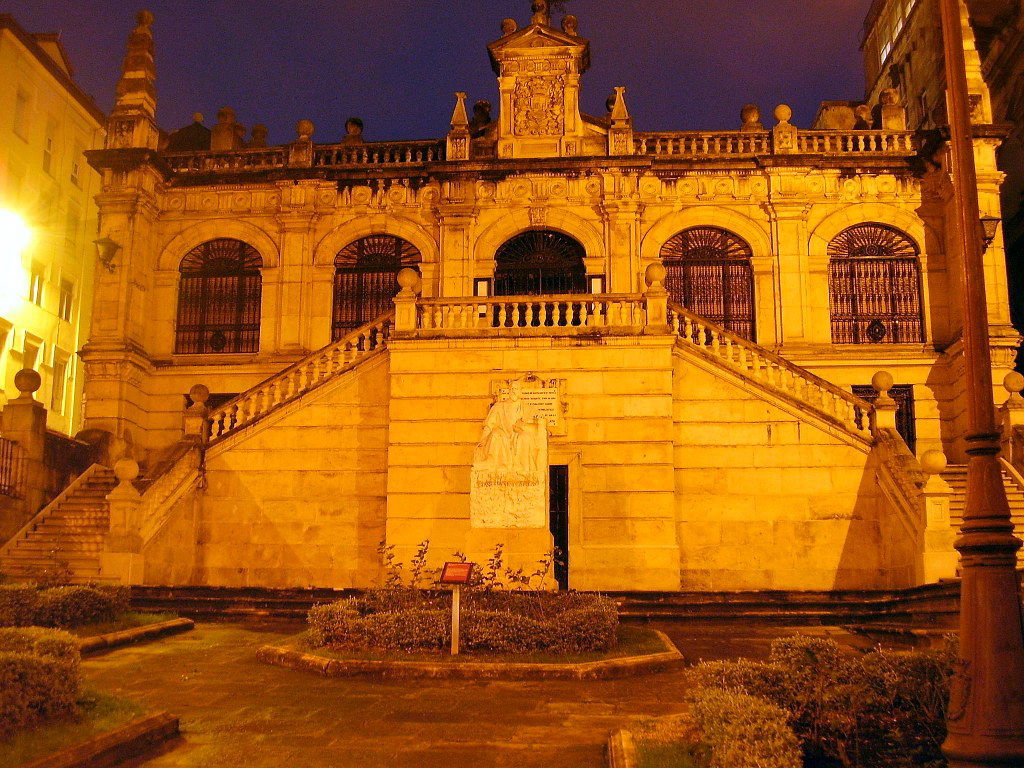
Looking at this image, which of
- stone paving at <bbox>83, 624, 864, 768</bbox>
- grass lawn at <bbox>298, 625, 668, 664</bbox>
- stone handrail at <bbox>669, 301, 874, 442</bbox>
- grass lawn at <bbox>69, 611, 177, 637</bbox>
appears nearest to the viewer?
stone paving at <bbox>83, 624, 864, 768</bbox>

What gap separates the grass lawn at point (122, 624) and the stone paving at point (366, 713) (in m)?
0.57

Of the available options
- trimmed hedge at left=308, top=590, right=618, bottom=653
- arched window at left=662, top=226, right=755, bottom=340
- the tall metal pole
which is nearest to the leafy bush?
the tall metal pole

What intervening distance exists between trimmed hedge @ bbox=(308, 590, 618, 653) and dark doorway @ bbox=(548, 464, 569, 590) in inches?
204

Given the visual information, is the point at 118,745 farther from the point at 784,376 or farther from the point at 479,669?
the point at 784,376

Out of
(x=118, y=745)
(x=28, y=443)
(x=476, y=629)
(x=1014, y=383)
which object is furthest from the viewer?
(x=1014, y=383)

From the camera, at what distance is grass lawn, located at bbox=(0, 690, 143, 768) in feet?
23.6

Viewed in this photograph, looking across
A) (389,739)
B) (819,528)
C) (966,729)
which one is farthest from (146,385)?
(966,729)

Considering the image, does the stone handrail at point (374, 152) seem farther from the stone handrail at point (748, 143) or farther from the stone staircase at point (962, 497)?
the stone staircase at point (962, 497)

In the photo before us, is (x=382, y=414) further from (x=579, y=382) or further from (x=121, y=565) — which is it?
(x=121, y=565)

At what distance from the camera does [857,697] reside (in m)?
7.26

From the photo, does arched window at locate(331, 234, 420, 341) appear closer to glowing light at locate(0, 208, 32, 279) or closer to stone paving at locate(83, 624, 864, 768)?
stone paving at locate(83, 624, 864, 768)

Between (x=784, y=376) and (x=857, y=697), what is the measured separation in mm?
13560

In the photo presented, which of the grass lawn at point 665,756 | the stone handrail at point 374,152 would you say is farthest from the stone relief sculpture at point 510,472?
the stone handrail at point 374,152

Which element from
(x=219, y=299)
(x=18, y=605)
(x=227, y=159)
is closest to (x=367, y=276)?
(x=219, y=299)
